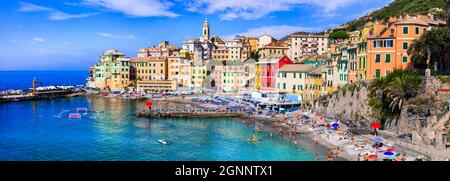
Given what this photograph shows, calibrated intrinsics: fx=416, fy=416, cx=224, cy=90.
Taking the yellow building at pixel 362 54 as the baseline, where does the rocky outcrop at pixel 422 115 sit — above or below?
below

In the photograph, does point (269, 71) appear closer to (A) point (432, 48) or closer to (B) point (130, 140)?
(B) point (130, 140)

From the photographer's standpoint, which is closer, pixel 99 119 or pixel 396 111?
pixel 396 111

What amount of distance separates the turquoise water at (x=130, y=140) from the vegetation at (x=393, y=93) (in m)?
8.24

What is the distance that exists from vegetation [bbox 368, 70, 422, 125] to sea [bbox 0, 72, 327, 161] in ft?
23.3

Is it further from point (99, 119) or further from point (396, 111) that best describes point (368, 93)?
point (99, 119)

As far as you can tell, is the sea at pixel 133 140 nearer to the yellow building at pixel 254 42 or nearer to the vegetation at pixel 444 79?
the vegetation at pixel 444 79

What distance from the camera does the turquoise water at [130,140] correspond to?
1406 inches

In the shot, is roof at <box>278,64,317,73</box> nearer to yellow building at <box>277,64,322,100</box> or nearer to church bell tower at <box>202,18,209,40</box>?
yellow building at <box>277,64,322,100</box>

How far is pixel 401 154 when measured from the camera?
101 ft

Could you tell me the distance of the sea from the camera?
35438 mm

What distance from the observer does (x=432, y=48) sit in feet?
Result: 126

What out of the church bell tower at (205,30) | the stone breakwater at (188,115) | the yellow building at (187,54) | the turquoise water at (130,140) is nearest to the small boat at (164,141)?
the turquoise water at (130,140)
